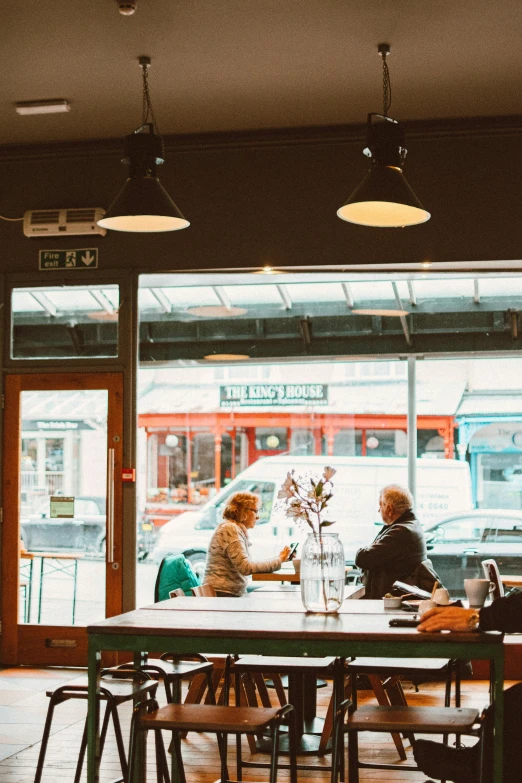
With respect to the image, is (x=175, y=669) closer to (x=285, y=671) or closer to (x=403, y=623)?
(x=285, y=671)

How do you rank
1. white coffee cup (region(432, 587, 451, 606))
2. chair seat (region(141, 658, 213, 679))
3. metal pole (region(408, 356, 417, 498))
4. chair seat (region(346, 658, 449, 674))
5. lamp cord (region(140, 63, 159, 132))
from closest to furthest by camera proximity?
1. white coffee cup (region(432, 587, 451, 606))
2. chair seat (region(141, 658, 213, 679))
3. chair seat (region(346, 658, 449, 674))
4. lamp cord (region(140, 63, 159, 132))
5. metal pole (region(408, 356, 417, 498))

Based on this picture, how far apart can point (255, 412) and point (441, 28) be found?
402cm

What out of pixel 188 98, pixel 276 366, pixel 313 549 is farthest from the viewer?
pixel 276 366

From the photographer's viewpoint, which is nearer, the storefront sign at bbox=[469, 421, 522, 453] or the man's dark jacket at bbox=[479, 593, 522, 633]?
the man's dark jacket at bbox=[479, 593, 522, 633]

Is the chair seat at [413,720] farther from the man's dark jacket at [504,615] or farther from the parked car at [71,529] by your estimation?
the parked car at [71,529]

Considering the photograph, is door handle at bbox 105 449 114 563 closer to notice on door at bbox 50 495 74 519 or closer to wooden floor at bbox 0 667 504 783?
notice on door at bbox 50 495 74 519

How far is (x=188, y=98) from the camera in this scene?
6.34m

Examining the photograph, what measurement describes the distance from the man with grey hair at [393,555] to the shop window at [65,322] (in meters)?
2.37

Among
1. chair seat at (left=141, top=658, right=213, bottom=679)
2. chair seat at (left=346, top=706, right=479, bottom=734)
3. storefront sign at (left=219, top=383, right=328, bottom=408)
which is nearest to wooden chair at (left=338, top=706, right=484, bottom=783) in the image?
chair seat at (left=346, top=706, right=479, bottom=734)

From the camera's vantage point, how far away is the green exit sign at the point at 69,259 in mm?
7176

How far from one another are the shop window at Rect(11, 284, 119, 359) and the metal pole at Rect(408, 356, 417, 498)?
2481mm

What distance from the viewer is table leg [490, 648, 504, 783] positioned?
10.1 feet

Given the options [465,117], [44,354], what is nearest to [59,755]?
[44,354]

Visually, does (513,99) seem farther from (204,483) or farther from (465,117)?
(204,483)
